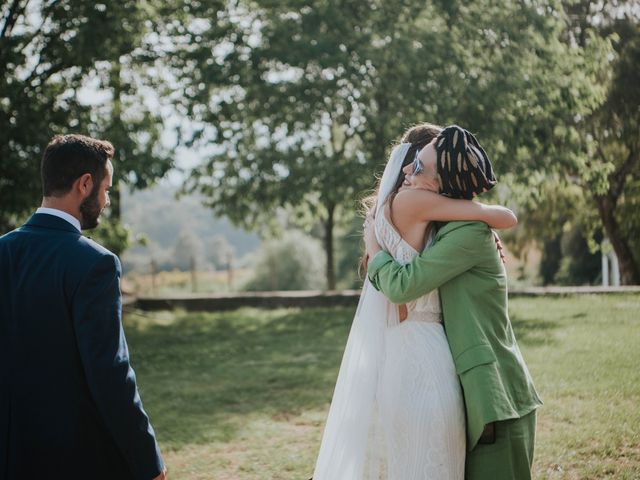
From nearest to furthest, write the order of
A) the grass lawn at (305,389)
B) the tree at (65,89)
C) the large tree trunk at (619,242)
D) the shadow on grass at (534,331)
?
the grass lawn at (305,389), the shadow on grass at (534,331), the tree at (65,89), the large tree trunk at (619,242)

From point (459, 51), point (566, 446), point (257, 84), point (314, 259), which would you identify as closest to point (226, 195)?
point (257, 84)

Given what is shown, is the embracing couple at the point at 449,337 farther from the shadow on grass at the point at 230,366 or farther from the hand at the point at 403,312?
the shadow on grass at the point at 230,366

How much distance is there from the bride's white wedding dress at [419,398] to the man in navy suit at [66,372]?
1.00 m

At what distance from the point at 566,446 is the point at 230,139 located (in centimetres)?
1141

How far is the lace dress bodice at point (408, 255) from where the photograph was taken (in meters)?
3.21

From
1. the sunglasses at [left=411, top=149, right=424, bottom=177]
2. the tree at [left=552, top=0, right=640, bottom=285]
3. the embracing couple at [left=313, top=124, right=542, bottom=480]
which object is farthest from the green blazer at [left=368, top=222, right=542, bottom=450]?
the tree at [left=552, top=0, right=640, bottom=285]

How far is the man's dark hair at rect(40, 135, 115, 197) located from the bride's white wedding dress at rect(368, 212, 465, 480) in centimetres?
128

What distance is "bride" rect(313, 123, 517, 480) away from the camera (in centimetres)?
307

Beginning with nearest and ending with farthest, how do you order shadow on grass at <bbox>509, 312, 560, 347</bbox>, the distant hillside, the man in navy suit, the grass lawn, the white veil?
the man in navy suit < the white veil < the grass lawn < shadow on grass at <bbox>509, 312, 560, 347</bbox> < the distant hillside

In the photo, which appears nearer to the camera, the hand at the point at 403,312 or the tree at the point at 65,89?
the hand at the point at 403,312

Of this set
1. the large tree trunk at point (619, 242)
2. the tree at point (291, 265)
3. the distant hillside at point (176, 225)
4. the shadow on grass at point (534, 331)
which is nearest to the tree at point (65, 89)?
the shadow on grass at point (534, 331)

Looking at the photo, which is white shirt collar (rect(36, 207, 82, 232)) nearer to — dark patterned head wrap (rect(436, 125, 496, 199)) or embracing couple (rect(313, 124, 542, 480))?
embracing couple (rect(313, 124, 542, 480))

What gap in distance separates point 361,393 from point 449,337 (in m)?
0.53

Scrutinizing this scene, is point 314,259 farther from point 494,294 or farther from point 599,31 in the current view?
point 494,294
